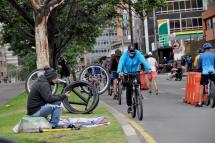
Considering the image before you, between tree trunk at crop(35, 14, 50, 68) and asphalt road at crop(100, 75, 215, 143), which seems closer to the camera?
asphalt road at crop(100, 75, 215, 143)

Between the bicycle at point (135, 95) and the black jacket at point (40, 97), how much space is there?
1.87 metres

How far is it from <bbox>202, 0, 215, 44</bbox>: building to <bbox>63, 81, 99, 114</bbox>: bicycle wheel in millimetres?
52407

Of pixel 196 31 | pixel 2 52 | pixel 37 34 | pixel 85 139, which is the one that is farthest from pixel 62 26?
pixel 2 52

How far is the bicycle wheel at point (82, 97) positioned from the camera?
1447cm

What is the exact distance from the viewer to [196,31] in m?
89.9

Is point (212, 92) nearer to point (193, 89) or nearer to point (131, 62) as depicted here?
point (193, 89)

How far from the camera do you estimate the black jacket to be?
1177cm

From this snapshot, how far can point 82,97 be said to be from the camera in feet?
48.3

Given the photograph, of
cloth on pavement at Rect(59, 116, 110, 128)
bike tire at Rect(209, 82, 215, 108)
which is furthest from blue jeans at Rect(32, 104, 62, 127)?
bike tire at Rect(209, 82, 215, 108)

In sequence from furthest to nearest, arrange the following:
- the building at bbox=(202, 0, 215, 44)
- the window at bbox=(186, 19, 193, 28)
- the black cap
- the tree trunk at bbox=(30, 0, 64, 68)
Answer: the window at bbox=(186, 19, 193, 28) < the building at bbox=(202, 0, 215, 44) < the tree trunk at bbox=(30, 0, 64, 68) < the black cap

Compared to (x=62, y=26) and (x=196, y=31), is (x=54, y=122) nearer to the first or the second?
(x=62, y=26)

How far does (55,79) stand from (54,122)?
100 centimetres

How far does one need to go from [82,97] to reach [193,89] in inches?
161

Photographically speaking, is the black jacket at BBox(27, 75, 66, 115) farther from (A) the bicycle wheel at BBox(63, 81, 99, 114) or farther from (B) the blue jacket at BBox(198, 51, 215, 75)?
(B) the blue jacket at BBox(198, 51, 215, 75)
